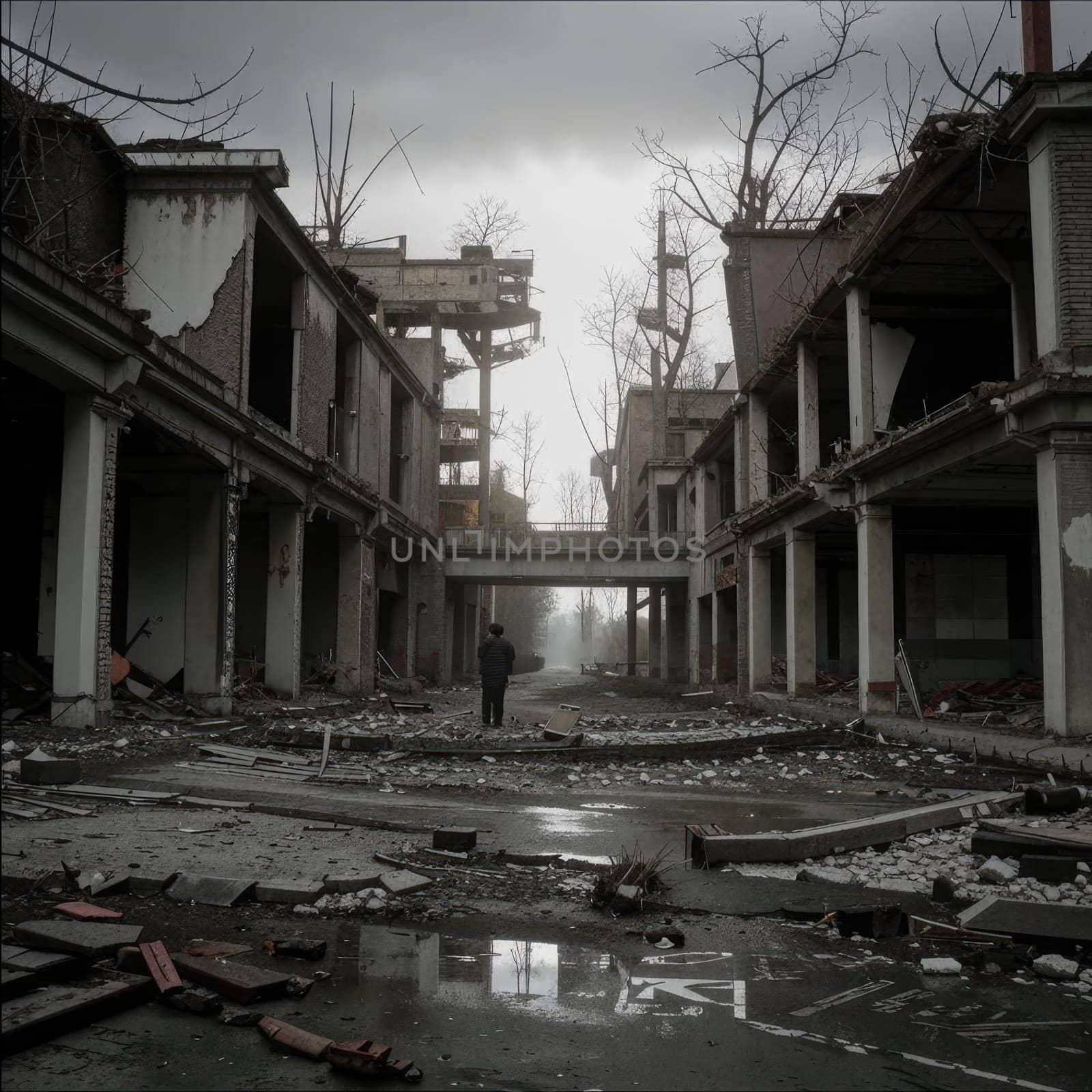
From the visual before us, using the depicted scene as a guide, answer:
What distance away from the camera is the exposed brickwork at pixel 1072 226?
32.4 ft

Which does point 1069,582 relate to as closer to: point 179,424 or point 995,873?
point 995,873

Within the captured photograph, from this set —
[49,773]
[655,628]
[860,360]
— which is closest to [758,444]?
[860,360]

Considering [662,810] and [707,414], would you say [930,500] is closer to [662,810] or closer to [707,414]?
[662,810]

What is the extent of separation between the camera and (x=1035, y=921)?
450 centimetres

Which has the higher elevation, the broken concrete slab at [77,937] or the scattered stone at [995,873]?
the broken concrete slab at [77,937]

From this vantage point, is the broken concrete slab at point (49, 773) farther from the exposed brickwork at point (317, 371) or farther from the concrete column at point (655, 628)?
the concrete column at point (655, 628)

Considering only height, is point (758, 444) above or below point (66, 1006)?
above

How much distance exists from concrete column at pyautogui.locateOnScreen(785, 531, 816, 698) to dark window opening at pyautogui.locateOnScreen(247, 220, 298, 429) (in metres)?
9.70

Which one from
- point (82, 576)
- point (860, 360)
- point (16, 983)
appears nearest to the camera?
point (16, 983)

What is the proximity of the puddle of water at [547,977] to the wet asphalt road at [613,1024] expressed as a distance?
0.4 inches

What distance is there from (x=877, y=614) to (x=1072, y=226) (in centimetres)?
620

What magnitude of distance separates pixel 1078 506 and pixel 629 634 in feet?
129

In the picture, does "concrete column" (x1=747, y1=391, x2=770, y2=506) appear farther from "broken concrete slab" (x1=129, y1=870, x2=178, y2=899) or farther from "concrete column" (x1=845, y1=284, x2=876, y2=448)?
"broken concrete slab" (x1=129, y1=870, x2=178, y2=899)

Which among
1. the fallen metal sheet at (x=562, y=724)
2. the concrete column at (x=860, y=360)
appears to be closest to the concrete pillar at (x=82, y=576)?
the fallen metal sheet at (x=562, y=724)
